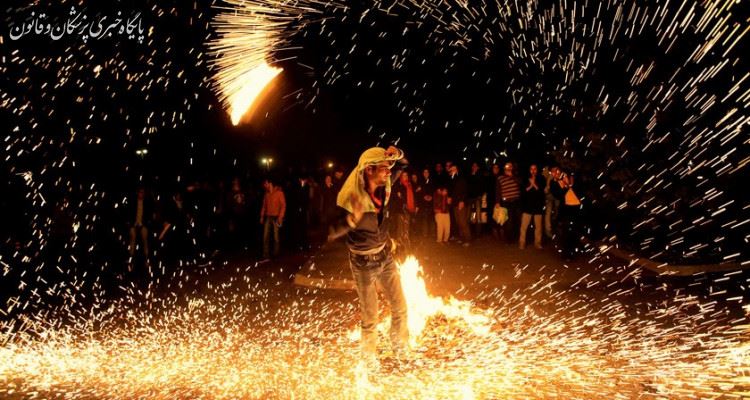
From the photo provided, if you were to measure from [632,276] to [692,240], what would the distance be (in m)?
2.13

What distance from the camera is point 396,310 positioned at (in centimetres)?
502

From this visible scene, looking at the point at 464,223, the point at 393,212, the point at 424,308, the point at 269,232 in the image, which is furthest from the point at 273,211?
the point at 424,308

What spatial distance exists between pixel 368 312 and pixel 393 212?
23.1 ft

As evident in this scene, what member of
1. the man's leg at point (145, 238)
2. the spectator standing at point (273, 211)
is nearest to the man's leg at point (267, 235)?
the spectator standing at point (273, 211)

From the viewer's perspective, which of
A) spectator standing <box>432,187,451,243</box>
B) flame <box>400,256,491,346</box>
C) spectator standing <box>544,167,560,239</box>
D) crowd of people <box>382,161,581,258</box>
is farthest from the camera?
spectator standing <box>432,187,451,243</box>

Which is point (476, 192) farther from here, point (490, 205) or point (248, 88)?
point (248, 88)

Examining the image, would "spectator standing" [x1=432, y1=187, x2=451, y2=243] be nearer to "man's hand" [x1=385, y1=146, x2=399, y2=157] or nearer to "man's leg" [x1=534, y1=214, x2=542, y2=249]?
"man's leg" [x1=534, y1=214, x2=542, y2=249]

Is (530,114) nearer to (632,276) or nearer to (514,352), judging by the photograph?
(632,276)

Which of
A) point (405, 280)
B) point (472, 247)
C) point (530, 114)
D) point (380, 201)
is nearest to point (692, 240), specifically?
point (472, 247)

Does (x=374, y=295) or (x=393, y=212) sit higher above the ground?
(x=393, y=212)

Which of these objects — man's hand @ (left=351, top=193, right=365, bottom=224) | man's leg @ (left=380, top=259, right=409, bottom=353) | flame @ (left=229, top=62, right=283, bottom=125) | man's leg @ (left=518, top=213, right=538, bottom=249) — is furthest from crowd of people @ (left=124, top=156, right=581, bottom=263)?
man's hand @ (left=351, top=193, right=365, bottom=224)

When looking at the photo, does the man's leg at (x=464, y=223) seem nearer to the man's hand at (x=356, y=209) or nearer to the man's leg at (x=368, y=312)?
the man's leg at (x=368, y=312)

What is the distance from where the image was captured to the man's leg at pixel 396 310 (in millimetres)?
4980

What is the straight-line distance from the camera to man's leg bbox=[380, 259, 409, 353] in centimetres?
498
